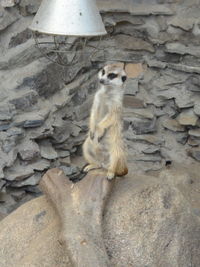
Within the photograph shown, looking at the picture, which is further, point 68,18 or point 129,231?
point 129,231

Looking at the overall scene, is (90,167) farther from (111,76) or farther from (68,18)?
(68,18)

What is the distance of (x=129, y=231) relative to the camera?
8.23 ft

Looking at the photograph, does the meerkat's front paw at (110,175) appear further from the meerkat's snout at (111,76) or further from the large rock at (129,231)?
the meerkat's snout at (111,76)

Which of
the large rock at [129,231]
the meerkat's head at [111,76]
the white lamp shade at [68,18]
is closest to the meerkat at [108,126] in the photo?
the meerkat's head at [111,76]

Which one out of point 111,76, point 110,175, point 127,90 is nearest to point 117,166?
point 110,175

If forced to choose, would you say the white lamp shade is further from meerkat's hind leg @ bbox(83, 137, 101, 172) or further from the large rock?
meerkat's hind leg @ bbox(83, 137, 101, 172)

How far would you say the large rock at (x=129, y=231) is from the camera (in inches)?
96.9

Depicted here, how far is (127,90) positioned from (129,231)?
2587 millimetres

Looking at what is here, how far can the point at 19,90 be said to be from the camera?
407 centimetres

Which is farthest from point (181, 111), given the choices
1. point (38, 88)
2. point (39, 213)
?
point (39, 213)

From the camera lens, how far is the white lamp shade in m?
2.08

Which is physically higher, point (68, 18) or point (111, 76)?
point (68, 18)

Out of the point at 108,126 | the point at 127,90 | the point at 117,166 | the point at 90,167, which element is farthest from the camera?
the point at 127,90

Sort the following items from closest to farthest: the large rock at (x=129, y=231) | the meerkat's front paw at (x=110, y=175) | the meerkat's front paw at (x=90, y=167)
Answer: the large rock at (x=129, y=231) → the meerkat's front paw at (x=110, y=175) → the meerkat's front paw at (x=90, y=167)
